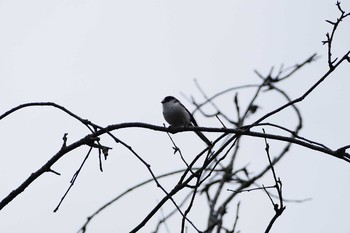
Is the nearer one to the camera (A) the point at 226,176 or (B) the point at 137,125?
(B) the point at 137,125

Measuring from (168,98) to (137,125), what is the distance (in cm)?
476

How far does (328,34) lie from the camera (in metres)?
3.26

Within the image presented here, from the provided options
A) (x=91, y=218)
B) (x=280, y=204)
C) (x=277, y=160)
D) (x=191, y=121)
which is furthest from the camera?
(x=191, y=121)

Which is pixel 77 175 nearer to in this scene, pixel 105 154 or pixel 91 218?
pixel 105 154

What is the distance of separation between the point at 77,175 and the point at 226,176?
2.62 meters

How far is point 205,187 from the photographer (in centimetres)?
565

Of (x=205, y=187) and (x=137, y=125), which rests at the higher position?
(x=205, y=187)

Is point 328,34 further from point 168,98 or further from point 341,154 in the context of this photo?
point 168,98

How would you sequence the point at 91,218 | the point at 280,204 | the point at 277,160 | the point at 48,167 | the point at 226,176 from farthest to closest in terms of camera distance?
the point at 277,160
the point at 226,176
the point at 91,218
the point at 48,167
the point at 280,204

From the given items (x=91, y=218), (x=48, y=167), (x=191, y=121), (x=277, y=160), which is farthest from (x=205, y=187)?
(x=48, y=167)

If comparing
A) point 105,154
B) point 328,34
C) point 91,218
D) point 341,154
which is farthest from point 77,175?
point 328,34

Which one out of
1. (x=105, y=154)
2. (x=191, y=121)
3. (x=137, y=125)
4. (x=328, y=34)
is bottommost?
(x=105, y=154)

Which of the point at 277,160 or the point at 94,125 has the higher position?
the point at 277,160

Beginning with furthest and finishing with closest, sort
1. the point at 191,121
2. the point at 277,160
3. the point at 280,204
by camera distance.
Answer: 1. the point at 191,121
2. the point at 277,160
3. the point at 280,204
